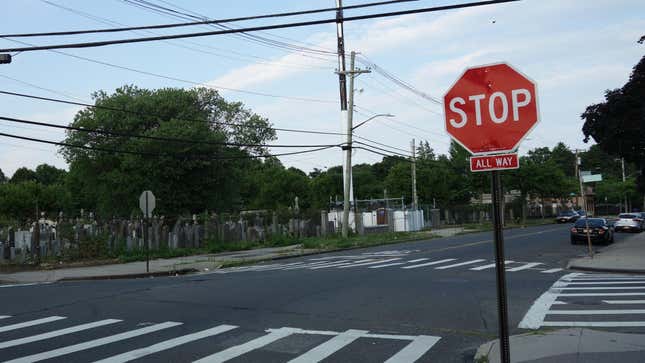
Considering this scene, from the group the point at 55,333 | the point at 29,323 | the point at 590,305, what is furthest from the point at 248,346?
the point at 590,305

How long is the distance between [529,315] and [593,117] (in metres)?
22.7

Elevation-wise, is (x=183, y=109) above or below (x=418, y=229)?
above

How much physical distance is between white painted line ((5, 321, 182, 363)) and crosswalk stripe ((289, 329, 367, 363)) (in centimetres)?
278

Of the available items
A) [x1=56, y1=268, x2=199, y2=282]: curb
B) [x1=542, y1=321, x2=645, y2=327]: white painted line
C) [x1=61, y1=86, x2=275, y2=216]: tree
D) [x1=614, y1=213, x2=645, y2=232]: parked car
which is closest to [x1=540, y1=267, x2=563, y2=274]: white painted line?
[x1=542, y1=321, x2=645, y2=327]: white painted line

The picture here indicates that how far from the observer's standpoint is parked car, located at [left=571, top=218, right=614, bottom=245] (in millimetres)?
31797

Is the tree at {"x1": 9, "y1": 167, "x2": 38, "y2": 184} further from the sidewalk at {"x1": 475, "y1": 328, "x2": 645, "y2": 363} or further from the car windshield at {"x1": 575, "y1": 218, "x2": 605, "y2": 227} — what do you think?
the sidewalk at {"x1": 475, "y1": 328, "x2": 645, "y2": 363}

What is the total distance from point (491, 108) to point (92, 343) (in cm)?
632

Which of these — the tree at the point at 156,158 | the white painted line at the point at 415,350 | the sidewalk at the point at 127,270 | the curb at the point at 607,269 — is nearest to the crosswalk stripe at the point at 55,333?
the white painted line at the point at 415,350

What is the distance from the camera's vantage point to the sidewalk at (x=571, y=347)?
6.73m

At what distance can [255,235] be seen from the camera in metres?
36.4

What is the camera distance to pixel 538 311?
10422mm

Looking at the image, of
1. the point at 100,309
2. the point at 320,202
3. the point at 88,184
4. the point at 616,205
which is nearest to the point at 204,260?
the point at 100,309

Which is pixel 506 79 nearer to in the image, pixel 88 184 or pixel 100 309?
pixel 100 309

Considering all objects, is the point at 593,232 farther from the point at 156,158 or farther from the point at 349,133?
the point at 156,158
